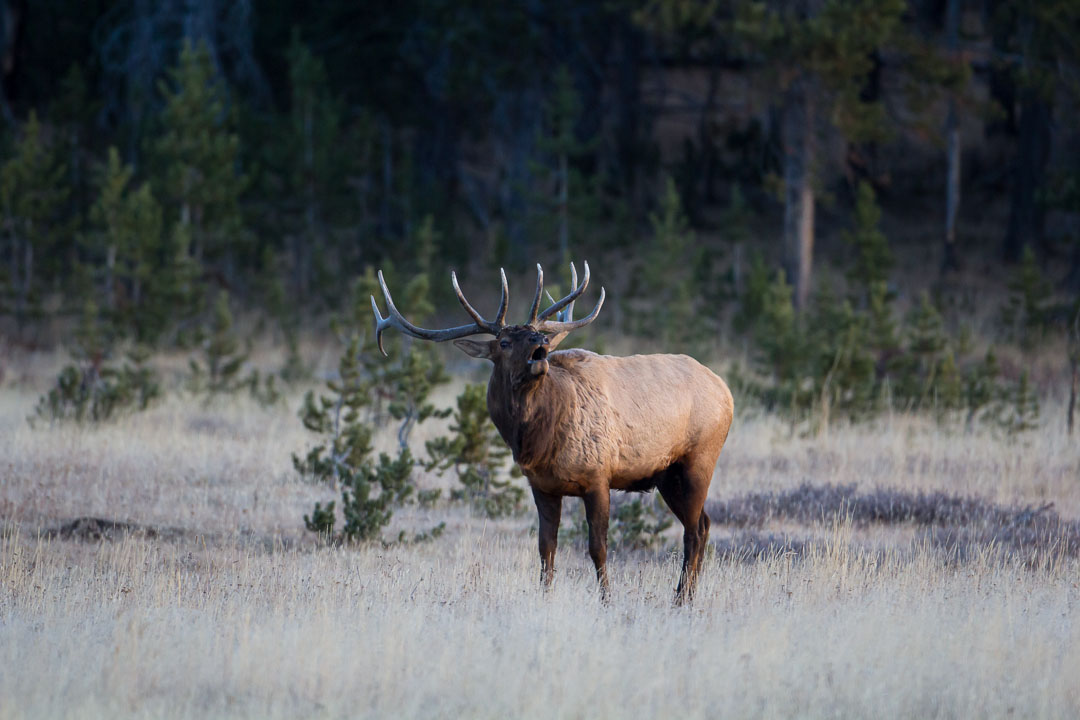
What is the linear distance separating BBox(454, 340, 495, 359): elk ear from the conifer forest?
0.11ft

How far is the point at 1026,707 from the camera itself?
17.4ft

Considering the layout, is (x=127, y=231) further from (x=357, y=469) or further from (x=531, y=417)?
(x=531, y=417)

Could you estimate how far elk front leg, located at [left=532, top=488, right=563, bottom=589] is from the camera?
718 cm

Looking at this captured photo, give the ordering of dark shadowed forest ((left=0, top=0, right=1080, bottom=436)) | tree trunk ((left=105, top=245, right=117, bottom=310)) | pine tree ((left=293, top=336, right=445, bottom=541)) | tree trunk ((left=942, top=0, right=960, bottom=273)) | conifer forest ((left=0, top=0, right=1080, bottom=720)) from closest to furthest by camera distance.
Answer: conifer forest ((left=0, top=0, right=1080, bottom=720))
pine tree ((left=293, top=336, right=445, bottom=541))
dark shadowed forest ((left=0, top=0, right=1080, bottom=436))
tree trunk ((left=105, top=245, right=117, bottom=310))
tree trunk ((left=942, top=0, right=960, bottom=273))

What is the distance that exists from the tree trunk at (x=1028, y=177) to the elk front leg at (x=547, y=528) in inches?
927

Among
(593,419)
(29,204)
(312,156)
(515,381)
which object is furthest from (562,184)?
(515,381)

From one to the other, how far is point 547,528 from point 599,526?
33 cm

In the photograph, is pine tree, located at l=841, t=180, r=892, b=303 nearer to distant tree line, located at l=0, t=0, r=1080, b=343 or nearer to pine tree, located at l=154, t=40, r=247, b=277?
distant tree line, located at l=0, t=0, r=1080, b=343

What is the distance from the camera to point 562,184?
24094mm

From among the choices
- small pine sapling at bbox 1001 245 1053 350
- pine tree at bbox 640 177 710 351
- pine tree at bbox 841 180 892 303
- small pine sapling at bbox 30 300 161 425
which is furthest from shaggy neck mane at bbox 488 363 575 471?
pine tree at bbox 841 180 892 303

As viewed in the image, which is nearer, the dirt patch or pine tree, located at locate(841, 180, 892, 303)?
the dirt patch

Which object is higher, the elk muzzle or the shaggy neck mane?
the elk muzzle

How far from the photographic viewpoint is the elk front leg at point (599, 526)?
7141 mm

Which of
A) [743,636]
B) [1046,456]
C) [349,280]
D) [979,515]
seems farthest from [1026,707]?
[349,280]
